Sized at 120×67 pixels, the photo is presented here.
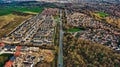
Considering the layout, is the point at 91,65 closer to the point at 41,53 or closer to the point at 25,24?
the point at 41,53

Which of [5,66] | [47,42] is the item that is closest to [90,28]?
[47,42]

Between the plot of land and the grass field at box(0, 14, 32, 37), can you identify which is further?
the plot of land

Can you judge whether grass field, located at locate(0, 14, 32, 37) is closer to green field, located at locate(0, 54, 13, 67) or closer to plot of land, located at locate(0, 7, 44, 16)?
plot of land, located at locate(0, 7, 44, 16)

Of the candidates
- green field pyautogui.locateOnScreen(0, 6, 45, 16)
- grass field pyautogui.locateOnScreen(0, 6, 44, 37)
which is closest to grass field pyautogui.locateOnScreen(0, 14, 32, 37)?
grass field pyautogui.locateOnScreen(0, 6, 44, 37)

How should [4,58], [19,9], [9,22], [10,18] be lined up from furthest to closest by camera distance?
[19,9] → [10,18] → [9,22] → [4,58]

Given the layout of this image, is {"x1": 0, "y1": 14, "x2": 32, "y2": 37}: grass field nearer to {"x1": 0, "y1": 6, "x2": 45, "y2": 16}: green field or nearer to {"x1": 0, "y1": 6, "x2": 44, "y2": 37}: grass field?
{"x1": 0, "y1": 6, "x2": 44, "y2": 37}: grass field

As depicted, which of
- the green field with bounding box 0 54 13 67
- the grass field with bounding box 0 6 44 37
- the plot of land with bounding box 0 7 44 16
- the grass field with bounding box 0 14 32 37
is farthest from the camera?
the plot of land with bounding box 0 7 44 16

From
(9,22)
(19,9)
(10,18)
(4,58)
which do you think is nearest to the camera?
(4,58)

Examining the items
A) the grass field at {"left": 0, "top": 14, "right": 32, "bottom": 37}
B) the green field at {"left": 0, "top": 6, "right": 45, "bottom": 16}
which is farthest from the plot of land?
the grass field at {"left": 0, "top": 14, "right": 32, "bottom": 37}

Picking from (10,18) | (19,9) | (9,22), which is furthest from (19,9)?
(9,22)

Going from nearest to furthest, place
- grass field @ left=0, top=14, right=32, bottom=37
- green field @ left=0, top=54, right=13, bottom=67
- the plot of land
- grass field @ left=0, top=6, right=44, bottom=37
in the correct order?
green field @ left=0, top=54, right=13, bottom=67, grass field @ left=0, top=14, right=32, bottom=37, grass field @ left=0, top=6, right=44, bottom=37, the plot of land

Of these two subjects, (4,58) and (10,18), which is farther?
(10,18)

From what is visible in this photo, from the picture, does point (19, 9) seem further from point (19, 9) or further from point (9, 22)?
point (9, 22)
